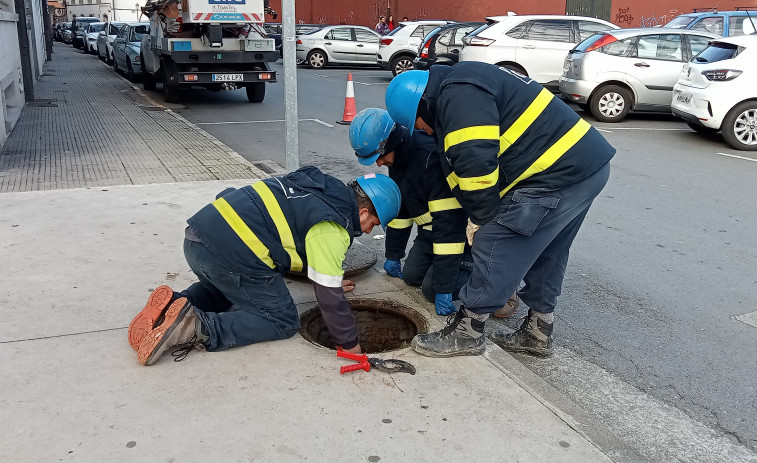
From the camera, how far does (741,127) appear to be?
31.7ft

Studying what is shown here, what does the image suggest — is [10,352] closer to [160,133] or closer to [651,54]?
[160,133]

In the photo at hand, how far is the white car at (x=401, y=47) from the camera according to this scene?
64.2 feet

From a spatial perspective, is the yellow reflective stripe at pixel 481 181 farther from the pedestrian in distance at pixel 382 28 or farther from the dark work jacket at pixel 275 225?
the pedestrian in distance at pixel 382 28

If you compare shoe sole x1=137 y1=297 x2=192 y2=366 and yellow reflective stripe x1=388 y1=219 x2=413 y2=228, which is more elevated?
yellow reflective stripe x1=388 y1=219 x2=413 y2=228

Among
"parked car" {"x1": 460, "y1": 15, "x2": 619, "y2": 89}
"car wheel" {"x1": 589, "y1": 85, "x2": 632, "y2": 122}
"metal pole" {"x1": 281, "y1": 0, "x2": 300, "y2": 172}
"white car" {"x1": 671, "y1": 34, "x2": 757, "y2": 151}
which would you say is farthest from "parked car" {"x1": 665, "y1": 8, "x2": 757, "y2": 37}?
"metal pole" {"x1": 281, "y1": 0, "x2": 300, "y2": 172}

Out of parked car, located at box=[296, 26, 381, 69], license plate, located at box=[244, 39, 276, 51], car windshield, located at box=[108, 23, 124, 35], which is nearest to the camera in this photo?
license plate, located at box=[244, 39, 276, 51]

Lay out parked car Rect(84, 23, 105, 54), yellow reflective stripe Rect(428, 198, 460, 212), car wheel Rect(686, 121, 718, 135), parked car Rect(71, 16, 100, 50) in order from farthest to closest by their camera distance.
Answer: parked car Rect(71, 16, 100, 50)
parked car Rect(84, 23, 105, 54)
car wheel Rect(686, 121, 718, 135)
yellow reflective stripe Rect(428, 198, 460, 212)

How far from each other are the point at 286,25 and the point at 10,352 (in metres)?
3.46

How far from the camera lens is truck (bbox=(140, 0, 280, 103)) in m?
12.8

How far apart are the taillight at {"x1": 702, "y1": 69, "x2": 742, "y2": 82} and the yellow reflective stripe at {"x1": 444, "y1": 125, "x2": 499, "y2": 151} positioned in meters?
7.95

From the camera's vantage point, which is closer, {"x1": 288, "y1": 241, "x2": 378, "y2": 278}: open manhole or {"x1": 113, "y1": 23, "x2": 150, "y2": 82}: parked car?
{"x1": 288, "y1": 241, "x2": 378, "y2": 278}: open manhole

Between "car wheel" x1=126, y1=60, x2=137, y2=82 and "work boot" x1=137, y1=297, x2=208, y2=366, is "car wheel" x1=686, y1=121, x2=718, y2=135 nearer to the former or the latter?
"work boot" x1=137, y1=297, x2=208, y2=366

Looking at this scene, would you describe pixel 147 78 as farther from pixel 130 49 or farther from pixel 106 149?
pixel 106 149

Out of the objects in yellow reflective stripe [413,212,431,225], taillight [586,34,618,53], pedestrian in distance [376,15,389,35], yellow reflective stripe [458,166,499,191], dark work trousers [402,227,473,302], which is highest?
pedestrian in distance [376,15,389,35]
